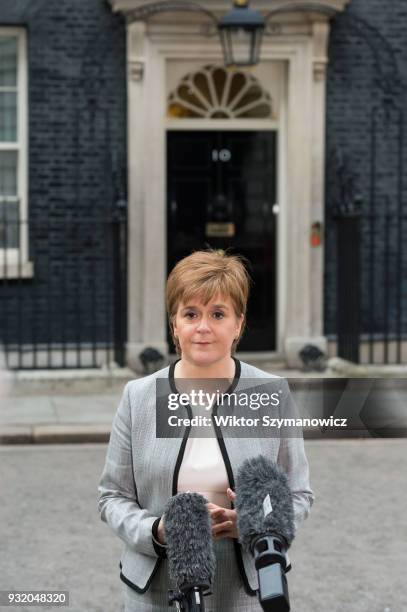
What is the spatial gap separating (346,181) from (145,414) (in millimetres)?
10085

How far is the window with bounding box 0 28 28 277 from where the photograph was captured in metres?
12.3

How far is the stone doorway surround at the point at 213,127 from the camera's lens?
1223cm

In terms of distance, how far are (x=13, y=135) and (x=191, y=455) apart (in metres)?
10.3

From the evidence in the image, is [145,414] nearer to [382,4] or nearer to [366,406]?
[366,406]

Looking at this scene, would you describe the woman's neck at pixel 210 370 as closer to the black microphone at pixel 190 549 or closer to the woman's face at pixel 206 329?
the woman's face at pixel 206 329

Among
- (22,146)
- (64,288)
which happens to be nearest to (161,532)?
(64,288)

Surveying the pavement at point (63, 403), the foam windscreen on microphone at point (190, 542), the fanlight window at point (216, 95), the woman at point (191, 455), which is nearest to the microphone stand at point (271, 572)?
the foam windscreen on microphone at point (190, 542)

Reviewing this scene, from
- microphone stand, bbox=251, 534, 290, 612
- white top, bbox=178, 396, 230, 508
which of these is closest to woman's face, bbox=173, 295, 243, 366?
white top, bbox=178, 396, 230, 508

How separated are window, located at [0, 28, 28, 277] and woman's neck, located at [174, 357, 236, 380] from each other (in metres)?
9.86

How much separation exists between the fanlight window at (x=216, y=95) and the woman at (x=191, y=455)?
33.4 feet

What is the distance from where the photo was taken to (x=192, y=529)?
232 centimetres

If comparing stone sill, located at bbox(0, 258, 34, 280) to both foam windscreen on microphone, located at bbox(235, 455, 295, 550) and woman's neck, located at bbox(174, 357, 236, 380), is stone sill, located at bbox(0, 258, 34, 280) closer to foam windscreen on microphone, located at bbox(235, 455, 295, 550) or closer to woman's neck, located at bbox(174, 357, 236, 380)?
woman's neck, located at bbox(174, 357, 236, 380)

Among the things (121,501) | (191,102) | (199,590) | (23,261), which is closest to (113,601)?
(121,501)

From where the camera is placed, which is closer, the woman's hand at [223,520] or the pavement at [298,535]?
the woman's hand at [223,520]
